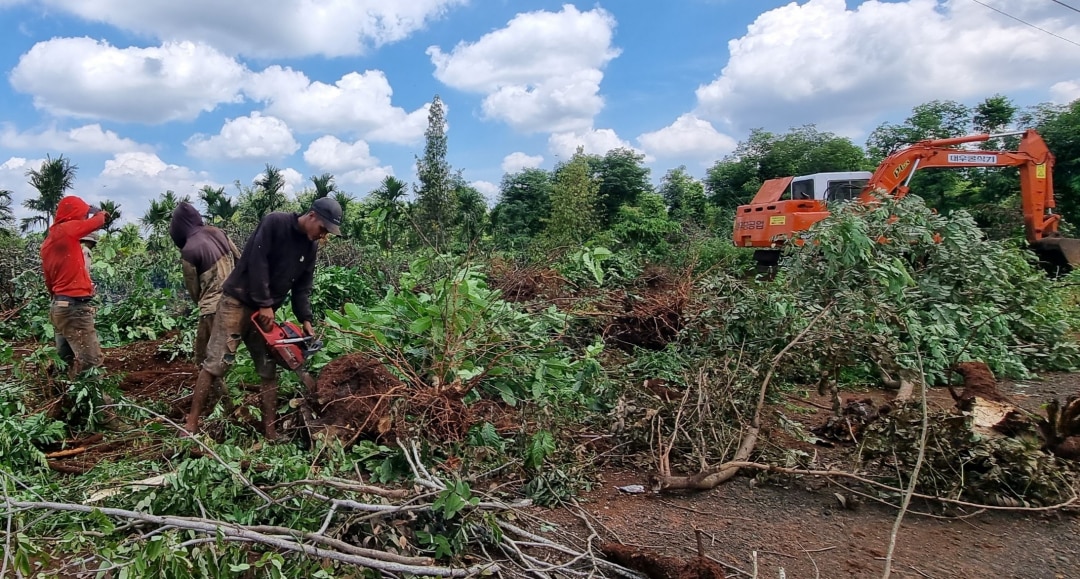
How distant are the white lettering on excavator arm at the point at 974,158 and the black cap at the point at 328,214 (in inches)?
380

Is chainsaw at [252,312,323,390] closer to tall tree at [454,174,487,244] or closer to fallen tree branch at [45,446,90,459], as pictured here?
fallen tree branch at [45,446,90,459]

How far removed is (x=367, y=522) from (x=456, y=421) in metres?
0.94

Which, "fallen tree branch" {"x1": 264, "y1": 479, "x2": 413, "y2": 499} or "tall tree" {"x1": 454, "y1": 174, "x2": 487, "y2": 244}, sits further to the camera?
"tall tree" {"x1": 454, "y1": 174, "x2": 487, "y2": 244}

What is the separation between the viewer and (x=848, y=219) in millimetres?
5246

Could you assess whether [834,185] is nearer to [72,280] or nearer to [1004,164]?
[1004,164]

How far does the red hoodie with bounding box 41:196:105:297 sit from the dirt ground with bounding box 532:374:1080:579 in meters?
3.53

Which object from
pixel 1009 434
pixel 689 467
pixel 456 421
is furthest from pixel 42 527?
pixel 1009 434

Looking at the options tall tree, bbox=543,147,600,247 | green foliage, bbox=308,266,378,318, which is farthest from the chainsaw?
tall tree, bbox=543,147,600,247

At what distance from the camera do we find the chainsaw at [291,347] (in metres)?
3.84

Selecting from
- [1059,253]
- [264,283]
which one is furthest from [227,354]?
[1059,253]

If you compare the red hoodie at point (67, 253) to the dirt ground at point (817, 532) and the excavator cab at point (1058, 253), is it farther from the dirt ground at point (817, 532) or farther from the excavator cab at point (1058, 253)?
the excavator cab at point (1058, 253)

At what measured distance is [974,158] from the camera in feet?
32.2

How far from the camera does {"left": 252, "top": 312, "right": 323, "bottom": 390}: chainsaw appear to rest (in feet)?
12.6

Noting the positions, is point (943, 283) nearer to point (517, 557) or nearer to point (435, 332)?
point (435, 332)
